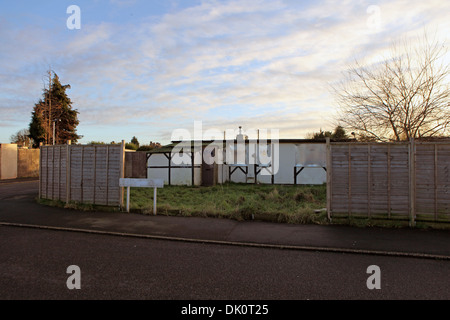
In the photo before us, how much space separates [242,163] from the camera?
71.3 ft

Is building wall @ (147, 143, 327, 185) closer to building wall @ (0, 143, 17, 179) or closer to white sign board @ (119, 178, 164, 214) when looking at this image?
white sign board @ (119, 178, 164, 214)

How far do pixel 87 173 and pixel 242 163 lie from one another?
1283 centimetres

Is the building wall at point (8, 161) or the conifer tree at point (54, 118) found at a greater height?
the conifer tree at point (54, 118)

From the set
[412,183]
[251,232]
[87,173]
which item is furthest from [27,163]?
[412,183]

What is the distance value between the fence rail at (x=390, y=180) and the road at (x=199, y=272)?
2.65 m

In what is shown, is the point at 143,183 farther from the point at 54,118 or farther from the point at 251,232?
the point at 54,118

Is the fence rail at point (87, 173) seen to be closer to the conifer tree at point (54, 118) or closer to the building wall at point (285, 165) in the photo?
the building wall at point (285, 165)

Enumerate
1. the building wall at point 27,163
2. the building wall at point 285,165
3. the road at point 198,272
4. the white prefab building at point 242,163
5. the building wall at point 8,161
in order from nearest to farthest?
the road at point 198,272 → the white prefab building at point 242,163 → the building wall at point 285,165 → the building wall at point 8,161 → the building wall at point 27,163

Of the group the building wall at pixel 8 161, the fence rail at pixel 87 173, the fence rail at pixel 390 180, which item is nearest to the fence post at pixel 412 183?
the fence rail at pixel 390 180

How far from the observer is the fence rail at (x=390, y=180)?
7516 mm

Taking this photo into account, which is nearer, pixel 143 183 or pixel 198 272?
pixel 198 272

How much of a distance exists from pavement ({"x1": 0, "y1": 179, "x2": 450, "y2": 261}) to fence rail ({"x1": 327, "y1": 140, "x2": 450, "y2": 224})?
0.52m
